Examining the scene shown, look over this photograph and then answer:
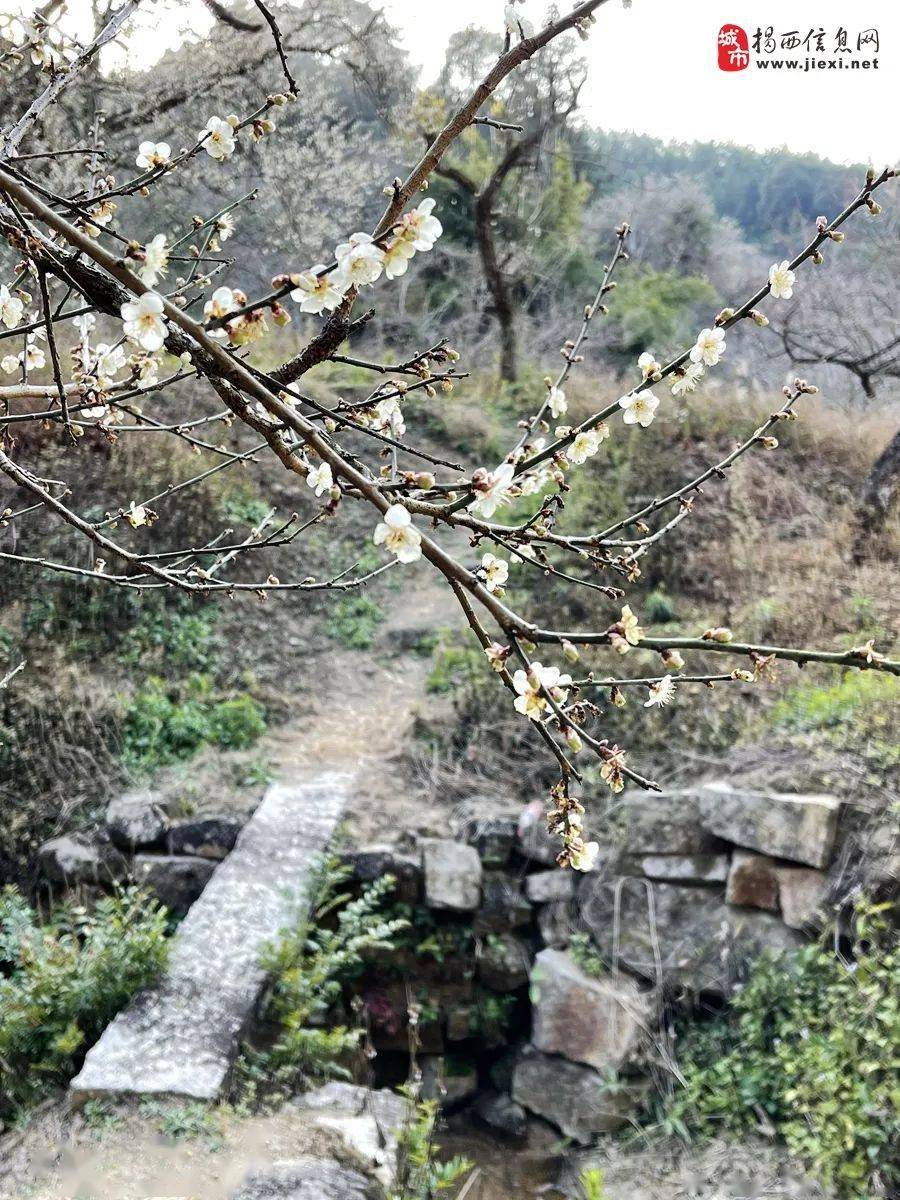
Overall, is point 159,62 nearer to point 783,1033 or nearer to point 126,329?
point 126,329

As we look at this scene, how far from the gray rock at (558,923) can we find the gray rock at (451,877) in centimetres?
36

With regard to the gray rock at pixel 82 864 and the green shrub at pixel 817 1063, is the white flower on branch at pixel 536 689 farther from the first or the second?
the gray rock at pixel 82 864

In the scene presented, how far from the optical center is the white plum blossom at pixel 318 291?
3.38ft

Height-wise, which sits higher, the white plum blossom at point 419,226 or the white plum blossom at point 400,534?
the white plum blossom at point 419,226

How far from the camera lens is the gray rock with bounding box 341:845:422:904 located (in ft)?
14.4

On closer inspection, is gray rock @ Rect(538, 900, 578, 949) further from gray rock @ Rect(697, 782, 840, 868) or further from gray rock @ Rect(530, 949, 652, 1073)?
gray rock @ Rect(697, 782, 840, 868)

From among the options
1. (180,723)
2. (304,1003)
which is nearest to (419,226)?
(304,1003)

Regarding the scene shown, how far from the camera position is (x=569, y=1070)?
4.01 meters

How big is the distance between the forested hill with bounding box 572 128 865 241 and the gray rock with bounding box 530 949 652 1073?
1864cm

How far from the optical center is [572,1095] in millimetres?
3938

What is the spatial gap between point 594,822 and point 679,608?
2.11 m

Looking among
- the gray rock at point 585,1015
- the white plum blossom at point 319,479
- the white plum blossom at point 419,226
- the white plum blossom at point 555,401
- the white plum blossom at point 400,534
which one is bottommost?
the gray rock at point 585,1015

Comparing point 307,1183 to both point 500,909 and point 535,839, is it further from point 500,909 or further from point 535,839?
point 535,839

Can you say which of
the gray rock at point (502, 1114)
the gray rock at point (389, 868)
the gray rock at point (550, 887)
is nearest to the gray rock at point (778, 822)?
the gray rock at point (550, 887)
